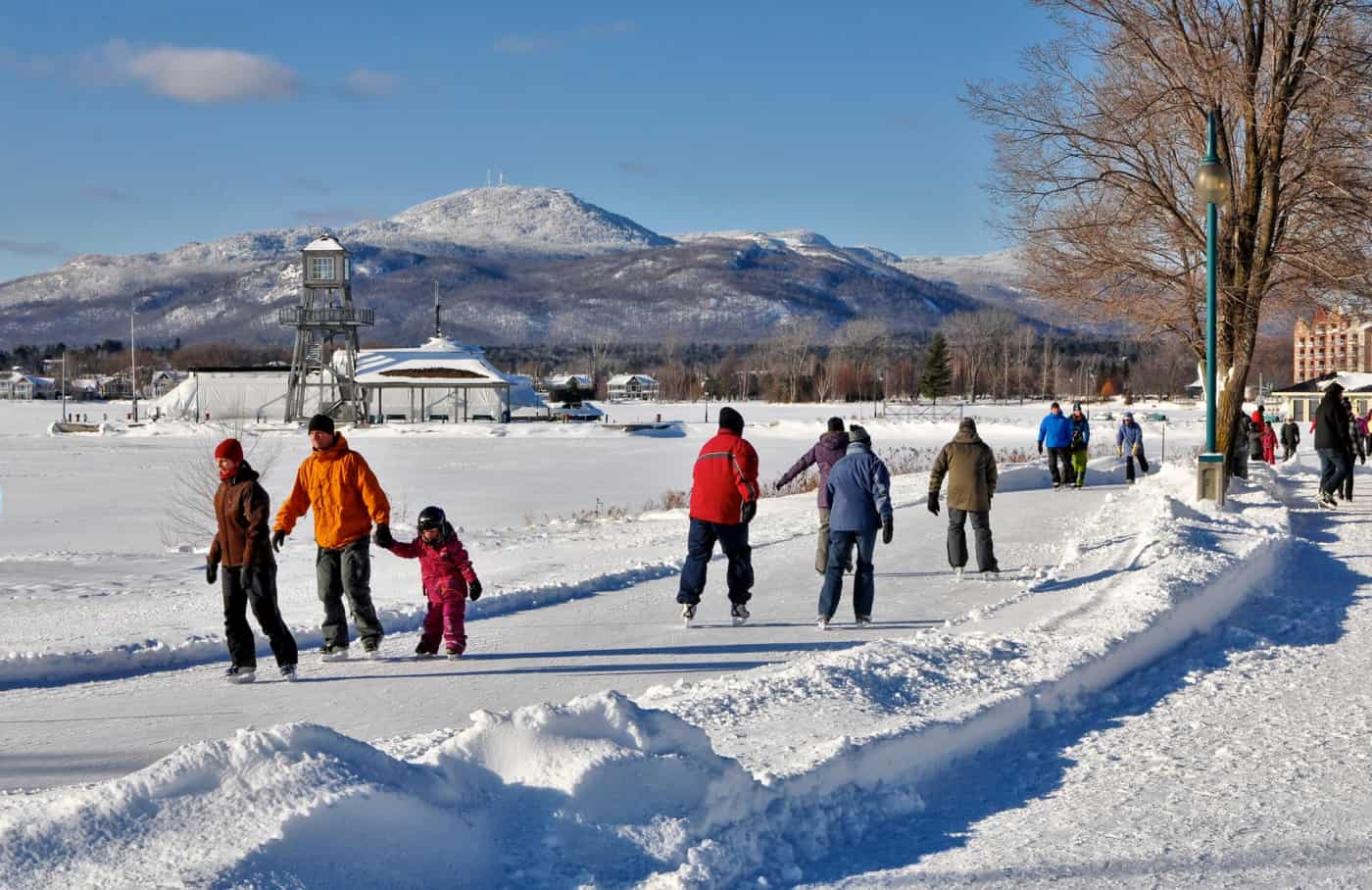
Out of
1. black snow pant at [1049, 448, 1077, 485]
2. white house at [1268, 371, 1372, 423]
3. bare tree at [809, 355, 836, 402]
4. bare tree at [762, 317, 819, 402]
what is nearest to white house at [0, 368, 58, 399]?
bare tree at [762, 317, 819, 402]

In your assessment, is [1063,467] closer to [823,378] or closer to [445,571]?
[445,571]

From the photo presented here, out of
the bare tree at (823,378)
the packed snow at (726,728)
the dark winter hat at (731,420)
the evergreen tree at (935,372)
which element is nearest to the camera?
the packed snow at (726,728)

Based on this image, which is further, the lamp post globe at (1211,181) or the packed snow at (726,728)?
the lamp post globe at (1211,181)

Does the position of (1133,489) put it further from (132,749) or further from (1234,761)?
(132,749)

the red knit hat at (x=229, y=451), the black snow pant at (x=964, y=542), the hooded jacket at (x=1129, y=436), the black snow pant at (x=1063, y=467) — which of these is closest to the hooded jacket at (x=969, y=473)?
the black snow pant at (x=964, y=542)

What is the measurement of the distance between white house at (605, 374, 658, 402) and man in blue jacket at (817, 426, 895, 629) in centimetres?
16770

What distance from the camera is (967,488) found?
13.5m

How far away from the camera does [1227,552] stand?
13500mm

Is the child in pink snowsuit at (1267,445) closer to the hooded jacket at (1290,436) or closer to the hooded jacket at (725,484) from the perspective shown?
the hooded jacket at (1290,436)

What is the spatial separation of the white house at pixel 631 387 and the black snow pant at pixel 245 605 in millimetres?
169813

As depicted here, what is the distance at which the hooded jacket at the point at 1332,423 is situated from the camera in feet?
67.3

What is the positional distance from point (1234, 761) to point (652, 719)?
3047 mm

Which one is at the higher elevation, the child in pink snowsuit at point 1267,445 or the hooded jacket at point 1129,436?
the hooded jacket at point 1129,436

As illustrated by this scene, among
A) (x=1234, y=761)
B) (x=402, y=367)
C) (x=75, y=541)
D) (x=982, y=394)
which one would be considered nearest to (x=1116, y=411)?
(x=402, y=367)
